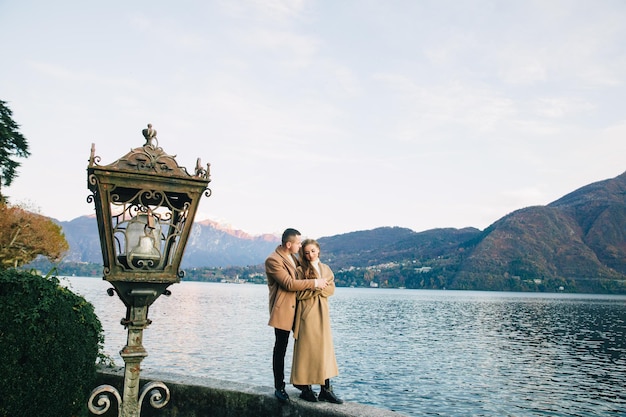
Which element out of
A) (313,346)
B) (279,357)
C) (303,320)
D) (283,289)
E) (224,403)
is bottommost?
(224,403)

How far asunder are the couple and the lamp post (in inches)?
72.7

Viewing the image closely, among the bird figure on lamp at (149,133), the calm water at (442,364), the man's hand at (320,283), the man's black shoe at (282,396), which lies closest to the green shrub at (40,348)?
the bird figure on lamp at (149,133)

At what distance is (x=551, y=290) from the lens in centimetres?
18088

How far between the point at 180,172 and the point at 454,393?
20060 millimetres

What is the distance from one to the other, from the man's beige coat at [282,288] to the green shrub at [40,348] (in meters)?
1.89

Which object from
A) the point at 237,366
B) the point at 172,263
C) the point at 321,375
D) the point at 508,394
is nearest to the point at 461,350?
the point at 508,394

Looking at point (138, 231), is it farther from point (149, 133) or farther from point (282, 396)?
point (282, 396)

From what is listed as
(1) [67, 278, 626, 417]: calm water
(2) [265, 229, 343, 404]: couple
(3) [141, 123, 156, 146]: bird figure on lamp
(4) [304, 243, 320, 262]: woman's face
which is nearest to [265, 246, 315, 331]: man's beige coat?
(2) [265, 229, 343, 404]: couple

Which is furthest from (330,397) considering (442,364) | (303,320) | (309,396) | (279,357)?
(442,364)

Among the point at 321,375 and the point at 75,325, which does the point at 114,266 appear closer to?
the point at 75,325

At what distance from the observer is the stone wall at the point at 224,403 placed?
5.35 meters

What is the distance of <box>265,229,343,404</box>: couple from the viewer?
18.0 feet

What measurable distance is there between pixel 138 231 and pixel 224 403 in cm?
271

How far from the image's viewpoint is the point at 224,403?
5562 mm
